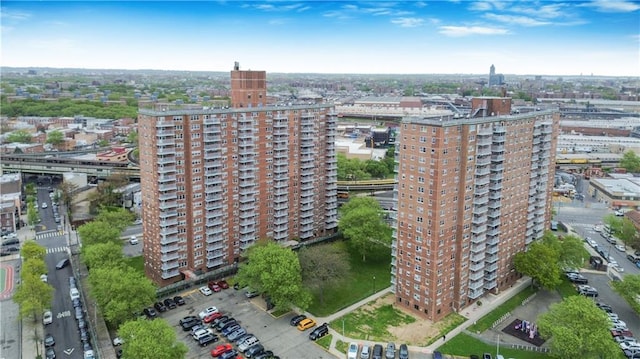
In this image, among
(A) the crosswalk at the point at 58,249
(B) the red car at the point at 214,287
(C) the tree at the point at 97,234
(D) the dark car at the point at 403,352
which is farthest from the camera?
(A) the crosswalk at the point at 58,249

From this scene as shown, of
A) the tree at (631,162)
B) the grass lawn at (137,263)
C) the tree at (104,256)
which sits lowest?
the grass lawn at (137,263)

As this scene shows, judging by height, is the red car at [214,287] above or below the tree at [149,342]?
below

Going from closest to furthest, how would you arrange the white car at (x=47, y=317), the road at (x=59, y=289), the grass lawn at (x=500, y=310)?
the road at (x=59, y=289), the white car at (x=47, y=317), the grass lawn at (x=500, y=310)

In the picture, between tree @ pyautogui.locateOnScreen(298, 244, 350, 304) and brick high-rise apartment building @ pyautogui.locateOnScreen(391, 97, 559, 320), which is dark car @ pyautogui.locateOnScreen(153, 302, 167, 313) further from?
brick high-rise apartment building @ pyautogui.locateOnScreen(391, 97, 559, 320)

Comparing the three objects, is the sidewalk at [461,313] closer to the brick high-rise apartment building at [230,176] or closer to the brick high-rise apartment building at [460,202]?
the brick high-rise apartment building at [460,202]

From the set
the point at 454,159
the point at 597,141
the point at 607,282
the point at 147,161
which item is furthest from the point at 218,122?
the point at 597,141

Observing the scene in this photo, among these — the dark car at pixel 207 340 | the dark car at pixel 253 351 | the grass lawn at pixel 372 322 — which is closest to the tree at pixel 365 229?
the grass lawn at pixel 372 322

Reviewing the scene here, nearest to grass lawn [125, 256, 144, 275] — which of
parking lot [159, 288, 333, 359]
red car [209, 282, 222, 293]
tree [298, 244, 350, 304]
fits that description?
Result: parking lot [159, 288, 333, 359]

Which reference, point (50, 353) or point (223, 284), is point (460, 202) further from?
point (50, 353)

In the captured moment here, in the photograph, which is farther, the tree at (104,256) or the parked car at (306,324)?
the tree at (104,256)
